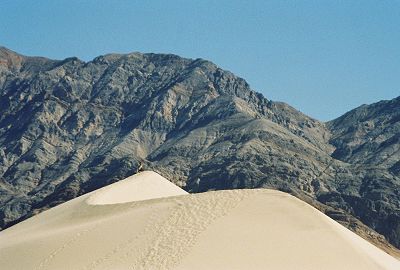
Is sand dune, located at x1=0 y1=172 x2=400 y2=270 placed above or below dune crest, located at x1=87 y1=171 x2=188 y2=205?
below

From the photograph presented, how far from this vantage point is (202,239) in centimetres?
3888

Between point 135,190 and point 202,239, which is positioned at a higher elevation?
point 135,190

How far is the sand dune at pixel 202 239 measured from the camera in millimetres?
36781

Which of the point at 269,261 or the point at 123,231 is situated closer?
the point at 269,261

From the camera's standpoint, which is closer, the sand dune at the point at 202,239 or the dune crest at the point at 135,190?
the sand dune at the point at 202,239

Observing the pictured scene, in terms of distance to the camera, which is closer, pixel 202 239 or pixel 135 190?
pixel 202 239

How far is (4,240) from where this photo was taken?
1924 inches

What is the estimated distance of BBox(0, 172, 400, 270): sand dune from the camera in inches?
1448

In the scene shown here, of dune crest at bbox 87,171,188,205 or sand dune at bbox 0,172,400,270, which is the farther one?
dune crest at bbox 87,171,188,205

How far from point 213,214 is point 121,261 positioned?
6426mm

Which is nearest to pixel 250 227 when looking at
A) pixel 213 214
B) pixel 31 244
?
pixel 213 214

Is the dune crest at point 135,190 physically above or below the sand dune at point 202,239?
above

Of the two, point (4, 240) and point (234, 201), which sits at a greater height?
point (234, 201)

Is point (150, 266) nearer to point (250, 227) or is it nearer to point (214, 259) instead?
point (214, 259)
